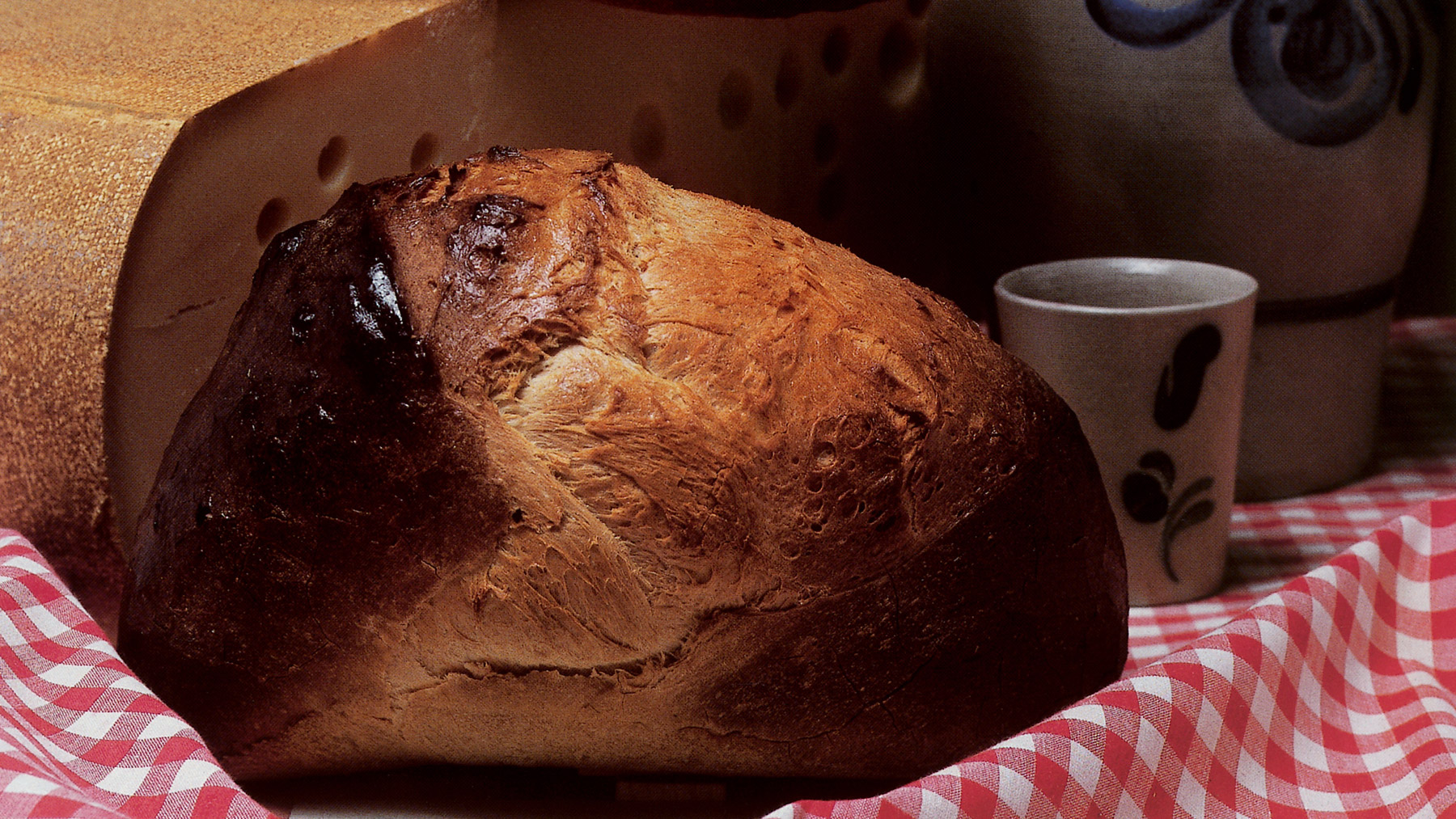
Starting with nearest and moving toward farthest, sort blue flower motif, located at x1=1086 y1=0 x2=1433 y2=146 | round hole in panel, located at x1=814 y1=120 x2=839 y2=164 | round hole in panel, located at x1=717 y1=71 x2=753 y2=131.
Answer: blue flower motif, located at x1=1086 y1=0 x2=1433 y2=146 < round hole in panel, located at x1=717 y1=71 x2=753 y2=131 < round hole in panel, located at x1=814 y1=120 x2=839 y2=164

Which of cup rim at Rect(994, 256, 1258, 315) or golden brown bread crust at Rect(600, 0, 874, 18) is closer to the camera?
cup rim at Rect(994, 256, 1258, 315)

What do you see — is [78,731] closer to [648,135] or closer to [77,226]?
[77,226]

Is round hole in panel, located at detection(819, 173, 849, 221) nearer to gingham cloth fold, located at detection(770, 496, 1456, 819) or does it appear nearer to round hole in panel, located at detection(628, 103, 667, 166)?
round hole in panel, located at detection(628, 103, 667, 166)

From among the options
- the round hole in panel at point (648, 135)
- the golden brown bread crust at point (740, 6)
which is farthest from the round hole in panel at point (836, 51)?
the round hole in panel at point (648, 135)

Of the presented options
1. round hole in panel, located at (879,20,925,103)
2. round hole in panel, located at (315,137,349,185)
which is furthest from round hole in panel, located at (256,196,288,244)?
round hole in panel, located at (879,20,925,103)

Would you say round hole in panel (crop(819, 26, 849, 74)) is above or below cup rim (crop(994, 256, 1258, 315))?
above

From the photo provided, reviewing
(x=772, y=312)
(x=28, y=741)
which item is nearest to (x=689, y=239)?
(x=772, y=312)

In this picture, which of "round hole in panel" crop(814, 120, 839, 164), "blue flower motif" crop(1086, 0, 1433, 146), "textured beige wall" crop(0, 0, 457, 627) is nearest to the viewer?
"textured beige wall" crop(0, 0, 457, 627)

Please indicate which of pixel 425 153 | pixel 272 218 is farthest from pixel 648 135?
pixel 272 218
